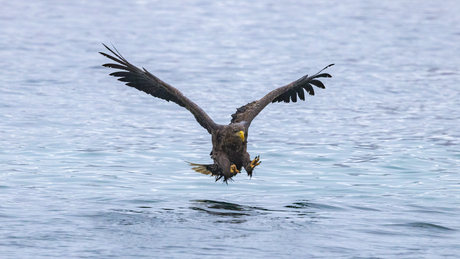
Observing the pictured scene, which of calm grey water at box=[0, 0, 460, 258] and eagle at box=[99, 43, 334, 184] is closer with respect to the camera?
calm grey water at box=[0, 0, 460, 258]

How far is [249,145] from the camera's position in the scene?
49.9ft

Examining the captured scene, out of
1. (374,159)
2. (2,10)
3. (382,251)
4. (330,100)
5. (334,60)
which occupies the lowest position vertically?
(382,251)

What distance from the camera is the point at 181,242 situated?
9.05 m

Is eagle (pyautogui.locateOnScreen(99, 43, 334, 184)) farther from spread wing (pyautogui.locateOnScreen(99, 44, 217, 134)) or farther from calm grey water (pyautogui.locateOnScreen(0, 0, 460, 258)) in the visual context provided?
calm grey water (pyautogui.locateOnScreen(0, 0, 460, 258))

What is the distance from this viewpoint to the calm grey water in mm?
9391

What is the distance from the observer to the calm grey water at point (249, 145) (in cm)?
939

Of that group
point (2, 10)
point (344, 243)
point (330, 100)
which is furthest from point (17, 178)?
point (2, 10)

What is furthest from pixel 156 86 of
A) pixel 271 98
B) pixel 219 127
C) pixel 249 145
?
pixel 249 145

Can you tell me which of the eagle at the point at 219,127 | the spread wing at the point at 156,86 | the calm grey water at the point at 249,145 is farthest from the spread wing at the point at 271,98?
the calm grey water at the point at 249,145

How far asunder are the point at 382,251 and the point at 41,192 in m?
5.02

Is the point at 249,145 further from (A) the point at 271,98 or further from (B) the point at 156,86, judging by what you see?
(B) the point at 156,86

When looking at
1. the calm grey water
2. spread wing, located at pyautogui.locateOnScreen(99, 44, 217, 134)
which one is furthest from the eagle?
the calm grey water

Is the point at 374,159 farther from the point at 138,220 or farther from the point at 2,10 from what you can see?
the point at 2,10

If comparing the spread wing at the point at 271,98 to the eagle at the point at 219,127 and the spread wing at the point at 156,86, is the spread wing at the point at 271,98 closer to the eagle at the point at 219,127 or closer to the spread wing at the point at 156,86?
the eagle at the point at 219,127
